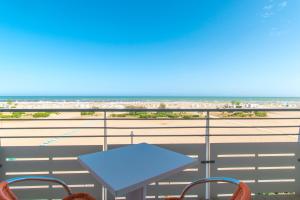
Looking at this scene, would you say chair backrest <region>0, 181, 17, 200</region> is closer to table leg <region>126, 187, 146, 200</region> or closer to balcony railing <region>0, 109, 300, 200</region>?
table leg <region>126, 187, 146, 200</region>

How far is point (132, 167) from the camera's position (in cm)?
91

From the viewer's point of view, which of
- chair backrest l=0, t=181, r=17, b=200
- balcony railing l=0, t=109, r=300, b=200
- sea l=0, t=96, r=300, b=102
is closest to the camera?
chair backrest l=0, t=181, r=17, b=200

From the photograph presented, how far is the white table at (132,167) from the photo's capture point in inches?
29.6

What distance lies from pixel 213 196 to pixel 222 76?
20.6 m

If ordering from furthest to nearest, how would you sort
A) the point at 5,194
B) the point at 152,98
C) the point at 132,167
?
the point at 152,98, the point at 132,167, the point at 5,194

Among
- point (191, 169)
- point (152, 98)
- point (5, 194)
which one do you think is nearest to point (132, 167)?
point (5, 194)

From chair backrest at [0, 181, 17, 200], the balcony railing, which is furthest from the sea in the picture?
chair backrest at [0, 181, 17, 200]

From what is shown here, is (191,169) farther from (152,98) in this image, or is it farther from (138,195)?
(152,98)

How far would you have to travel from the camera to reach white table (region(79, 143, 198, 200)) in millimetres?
752

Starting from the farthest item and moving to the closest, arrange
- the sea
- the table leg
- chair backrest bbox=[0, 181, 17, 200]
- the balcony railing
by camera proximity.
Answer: the sea → the balcony railing → the table leg → chair backrest bbox=[0, 181, 17, 200]

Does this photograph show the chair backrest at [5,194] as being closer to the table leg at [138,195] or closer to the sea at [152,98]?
the table leg at [138,195]

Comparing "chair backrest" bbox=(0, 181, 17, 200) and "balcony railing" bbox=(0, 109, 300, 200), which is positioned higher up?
"chair backrest" bbox=(0, 181, 17, 200)

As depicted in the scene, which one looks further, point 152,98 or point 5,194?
point 152,98

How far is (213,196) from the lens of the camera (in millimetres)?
1913
